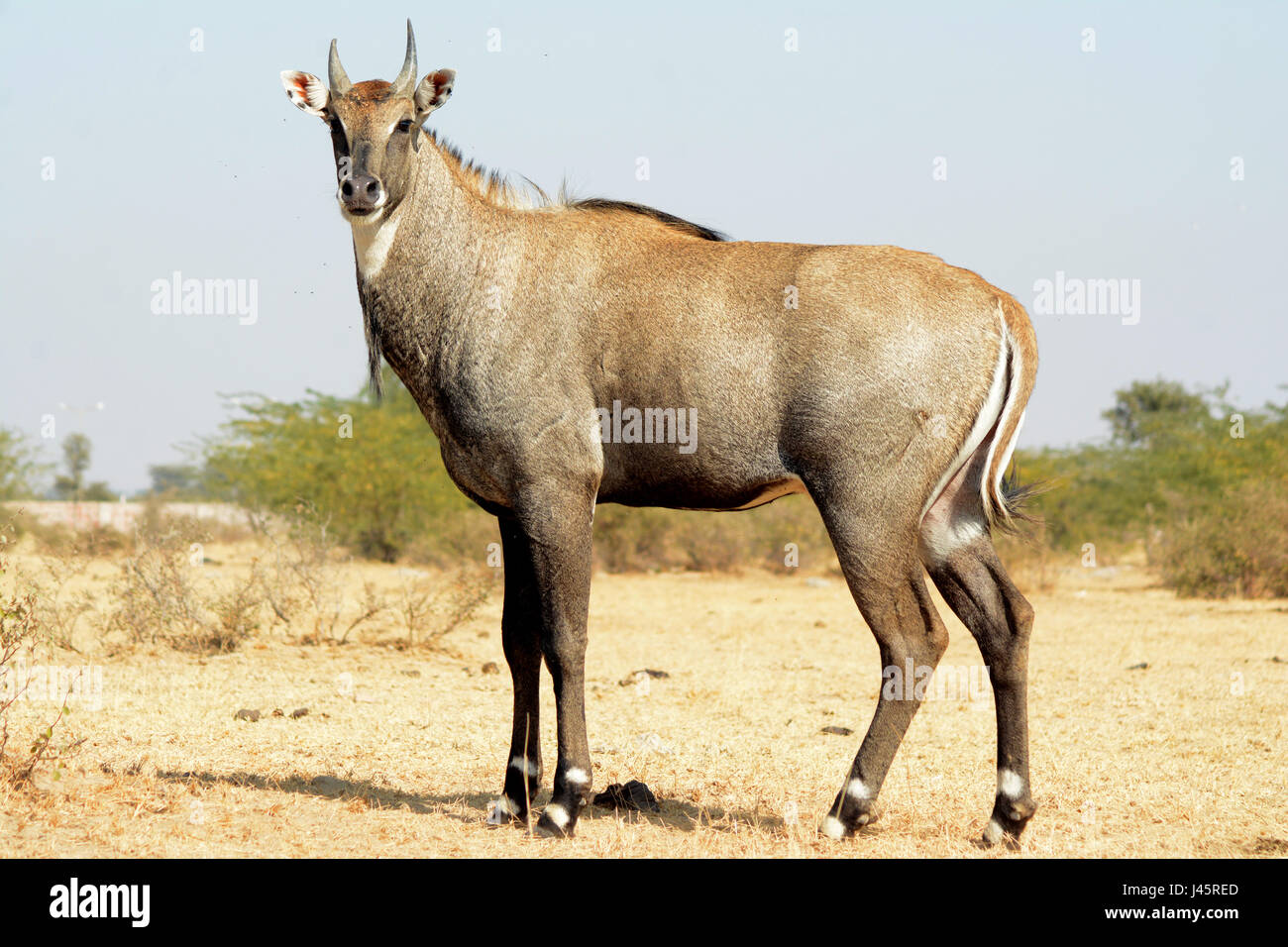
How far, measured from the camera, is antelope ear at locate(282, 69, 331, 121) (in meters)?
6.43

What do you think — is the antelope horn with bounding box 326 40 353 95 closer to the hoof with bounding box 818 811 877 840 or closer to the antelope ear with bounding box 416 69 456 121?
the antelope ear with bounding box 416 69 456 121

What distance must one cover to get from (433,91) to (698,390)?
2152mm

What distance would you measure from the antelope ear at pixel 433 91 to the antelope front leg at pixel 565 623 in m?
2.24

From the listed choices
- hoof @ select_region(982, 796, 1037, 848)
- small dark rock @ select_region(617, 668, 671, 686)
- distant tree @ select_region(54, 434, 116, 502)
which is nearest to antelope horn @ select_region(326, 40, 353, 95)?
hoof @ select_region(982, 796, 1037, 848)

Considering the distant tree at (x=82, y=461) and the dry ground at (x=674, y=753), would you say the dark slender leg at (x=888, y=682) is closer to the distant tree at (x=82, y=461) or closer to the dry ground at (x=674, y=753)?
the dry ground at (x=674, y=753)

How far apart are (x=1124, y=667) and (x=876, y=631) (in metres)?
8.02

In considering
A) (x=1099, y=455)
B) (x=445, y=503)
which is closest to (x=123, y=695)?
(x=445, y=503)

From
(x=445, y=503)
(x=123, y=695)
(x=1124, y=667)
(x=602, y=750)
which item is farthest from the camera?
(x=445, y=503)

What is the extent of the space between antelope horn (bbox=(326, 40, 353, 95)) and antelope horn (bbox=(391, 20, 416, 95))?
26 centimetres

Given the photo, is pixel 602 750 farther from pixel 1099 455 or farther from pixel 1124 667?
pixel 1099 455

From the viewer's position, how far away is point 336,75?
6418 millimetres

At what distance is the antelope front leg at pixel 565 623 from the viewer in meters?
6.27

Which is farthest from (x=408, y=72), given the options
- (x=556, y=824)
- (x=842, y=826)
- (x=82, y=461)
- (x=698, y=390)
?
(x=82, y=461)

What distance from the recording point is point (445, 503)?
2623 cm
